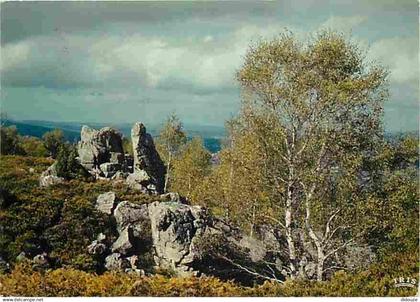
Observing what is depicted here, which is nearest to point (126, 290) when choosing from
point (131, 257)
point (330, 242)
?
point (131, 257)

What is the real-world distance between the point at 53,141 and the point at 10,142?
1.29ft

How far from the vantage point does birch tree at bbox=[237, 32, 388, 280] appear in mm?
8312

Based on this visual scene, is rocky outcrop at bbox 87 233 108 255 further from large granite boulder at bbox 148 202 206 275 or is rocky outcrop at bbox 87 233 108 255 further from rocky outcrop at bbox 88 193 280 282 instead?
large granite boulder at bbox 148 202 206 275

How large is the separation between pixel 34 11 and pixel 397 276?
3.99 metres

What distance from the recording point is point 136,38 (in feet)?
27.5

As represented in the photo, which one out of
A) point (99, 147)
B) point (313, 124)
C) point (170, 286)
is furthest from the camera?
point (99, 147)

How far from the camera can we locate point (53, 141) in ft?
27.7

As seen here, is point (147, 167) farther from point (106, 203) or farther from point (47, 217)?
point (47, 217)

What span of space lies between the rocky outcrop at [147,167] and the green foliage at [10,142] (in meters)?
1.03

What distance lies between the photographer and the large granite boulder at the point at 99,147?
8516 millimetres

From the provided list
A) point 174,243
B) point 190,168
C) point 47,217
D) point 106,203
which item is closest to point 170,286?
point 174,243

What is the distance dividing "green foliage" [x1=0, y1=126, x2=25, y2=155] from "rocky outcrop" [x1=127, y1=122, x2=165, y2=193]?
3.38 feet

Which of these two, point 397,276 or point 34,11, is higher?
point 34,11

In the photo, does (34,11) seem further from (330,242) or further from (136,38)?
(330,242)
